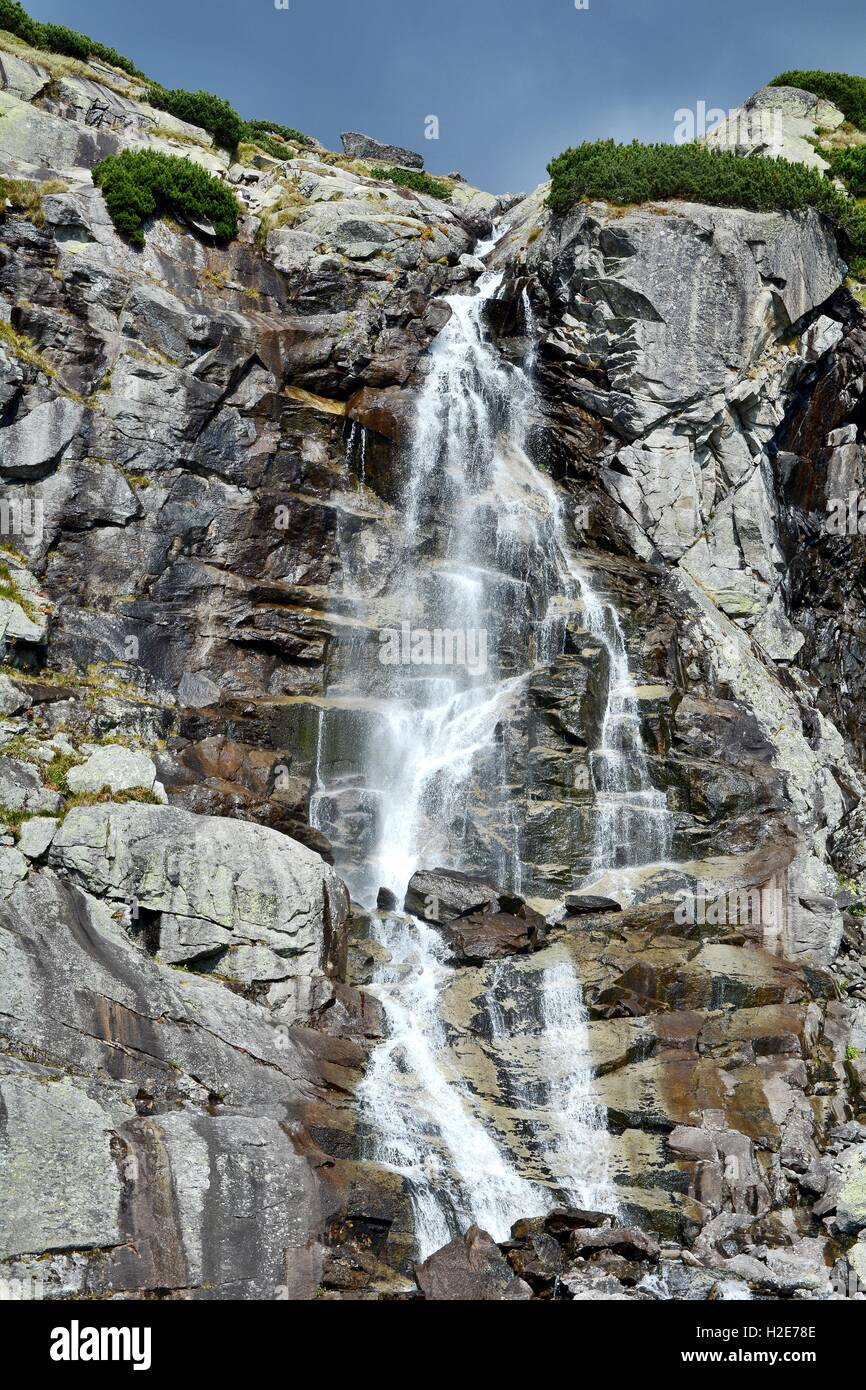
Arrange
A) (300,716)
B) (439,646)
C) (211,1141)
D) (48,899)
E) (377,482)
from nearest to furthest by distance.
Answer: (211,1141) < (48,899) < (300,716) < (439,646) < (377,482)

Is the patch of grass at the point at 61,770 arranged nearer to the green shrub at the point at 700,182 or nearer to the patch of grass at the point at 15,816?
the patch of grass at the point at 15,816

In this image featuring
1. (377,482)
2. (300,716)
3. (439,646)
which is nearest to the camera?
(300,716)

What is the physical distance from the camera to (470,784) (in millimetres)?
27953

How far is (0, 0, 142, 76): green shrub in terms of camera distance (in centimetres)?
4412

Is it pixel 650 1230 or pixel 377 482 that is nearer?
pixel 650 1230

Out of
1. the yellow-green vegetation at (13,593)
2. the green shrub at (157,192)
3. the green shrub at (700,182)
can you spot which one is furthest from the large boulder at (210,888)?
the green shrub at (700,182)

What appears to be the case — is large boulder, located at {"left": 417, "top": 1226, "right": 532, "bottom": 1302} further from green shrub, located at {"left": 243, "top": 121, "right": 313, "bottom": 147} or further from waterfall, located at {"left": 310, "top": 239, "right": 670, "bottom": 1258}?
green shrub, located at {"left": 243, "top": 121, "right": 313, "bottom": 147}

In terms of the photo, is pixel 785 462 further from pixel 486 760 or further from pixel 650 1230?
pixel 650 1230

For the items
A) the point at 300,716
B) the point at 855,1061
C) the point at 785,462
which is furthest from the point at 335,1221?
the point at 785,462

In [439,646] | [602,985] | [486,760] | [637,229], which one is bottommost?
[602,985]

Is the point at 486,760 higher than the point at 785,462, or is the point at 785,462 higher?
the point at 785,462

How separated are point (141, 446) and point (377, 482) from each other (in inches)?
273

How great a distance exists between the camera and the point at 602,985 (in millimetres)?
22828

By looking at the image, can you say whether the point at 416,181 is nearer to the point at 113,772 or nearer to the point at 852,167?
the point at 852,167
